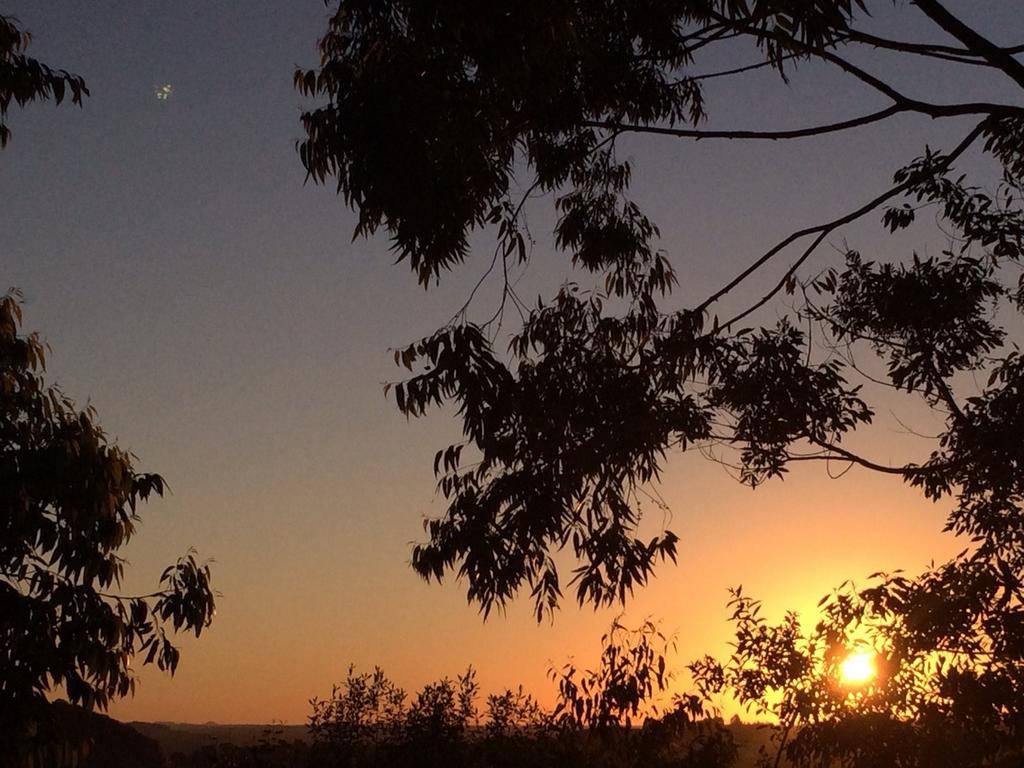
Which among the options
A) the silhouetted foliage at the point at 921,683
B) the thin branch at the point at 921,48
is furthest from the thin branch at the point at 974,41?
the silhouetted foliage at the point at 921,683

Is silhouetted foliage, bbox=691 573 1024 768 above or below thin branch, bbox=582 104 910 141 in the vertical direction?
below

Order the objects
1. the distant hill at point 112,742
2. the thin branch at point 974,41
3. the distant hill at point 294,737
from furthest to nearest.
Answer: the distant hill at point 112,742, the distant hill at point 294,737, the thin branch at point 974,41

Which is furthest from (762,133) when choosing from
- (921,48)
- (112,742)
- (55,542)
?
(112,742)

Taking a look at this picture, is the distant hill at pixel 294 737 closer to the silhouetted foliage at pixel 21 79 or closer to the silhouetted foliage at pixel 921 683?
the silhouetted foliage at pixel 921 683

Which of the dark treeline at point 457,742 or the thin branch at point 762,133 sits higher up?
the thin branch at point 762,133

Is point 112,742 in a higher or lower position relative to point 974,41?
lower

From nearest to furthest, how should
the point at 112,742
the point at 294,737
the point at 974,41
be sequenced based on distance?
the point at 974,41
the point at 294,737
the point at 112,742

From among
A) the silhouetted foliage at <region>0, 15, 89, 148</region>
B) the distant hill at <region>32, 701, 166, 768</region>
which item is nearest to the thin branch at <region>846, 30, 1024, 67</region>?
the silhouetted foliage at <region>0, 15, 89, 148</region>

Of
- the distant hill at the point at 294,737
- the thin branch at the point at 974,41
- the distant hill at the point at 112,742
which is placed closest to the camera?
the thin branch at the point at 974,41

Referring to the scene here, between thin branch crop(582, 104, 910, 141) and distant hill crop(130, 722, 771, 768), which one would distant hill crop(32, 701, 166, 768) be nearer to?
distant hill crop(130, 722, 771, 768)

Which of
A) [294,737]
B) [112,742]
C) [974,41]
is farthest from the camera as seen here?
[112,742]

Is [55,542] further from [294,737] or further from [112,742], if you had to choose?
[112,742]

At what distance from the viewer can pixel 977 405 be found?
394 inches

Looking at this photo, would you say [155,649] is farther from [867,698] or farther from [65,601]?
[867,698]
